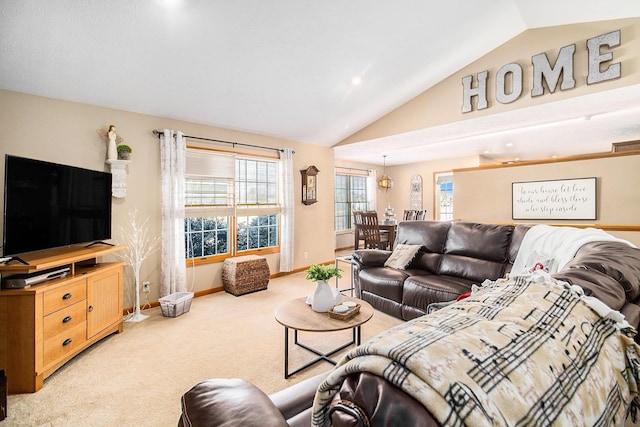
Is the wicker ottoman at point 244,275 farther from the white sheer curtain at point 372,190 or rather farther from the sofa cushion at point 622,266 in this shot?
the white sheer curtain at point 372,190

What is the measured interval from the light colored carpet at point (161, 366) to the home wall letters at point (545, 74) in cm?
300

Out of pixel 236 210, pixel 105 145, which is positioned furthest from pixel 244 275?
pixel 105 145

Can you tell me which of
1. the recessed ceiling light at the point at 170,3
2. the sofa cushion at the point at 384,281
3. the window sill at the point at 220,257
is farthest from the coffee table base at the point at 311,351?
the recessed ceiling light at the point at 170,3

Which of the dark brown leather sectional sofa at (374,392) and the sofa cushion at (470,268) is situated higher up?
the dark brown leather sectional sofa at (374,392)

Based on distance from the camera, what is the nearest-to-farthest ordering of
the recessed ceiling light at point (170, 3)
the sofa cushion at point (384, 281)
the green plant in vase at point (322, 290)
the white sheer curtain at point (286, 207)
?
the recessed ceiling light at point (170, 3) < the green plant in vase at point (322, 290) < the sofa cushion at point (384, 281) < the white sheer curtain at point (286, 207)

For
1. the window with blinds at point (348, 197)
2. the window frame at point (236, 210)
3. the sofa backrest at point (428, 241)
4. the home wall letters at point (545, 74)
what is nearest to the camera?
the home wall letters at point (545, 74)

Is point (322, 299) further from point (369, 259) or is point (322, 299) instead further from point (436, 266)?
point (436, 266)

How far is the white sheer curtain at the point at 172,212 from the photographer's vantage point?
11.9 ft

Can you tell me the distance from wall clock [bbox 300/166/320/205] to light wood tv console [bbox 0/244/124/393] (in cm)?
308

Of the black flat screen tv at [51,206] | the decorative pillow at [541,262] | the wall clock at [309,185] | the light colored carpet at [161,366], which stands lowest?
the light colored carpet at [161,366]

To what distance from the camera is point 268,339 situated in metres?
2.76

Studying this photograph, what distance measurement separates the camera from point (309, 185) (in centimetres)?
525

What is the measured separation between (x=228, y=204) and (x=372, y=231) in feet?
9.90

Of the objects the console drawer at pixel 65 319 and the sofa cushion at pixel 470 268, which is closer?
the console drawer at pixel 65 319
